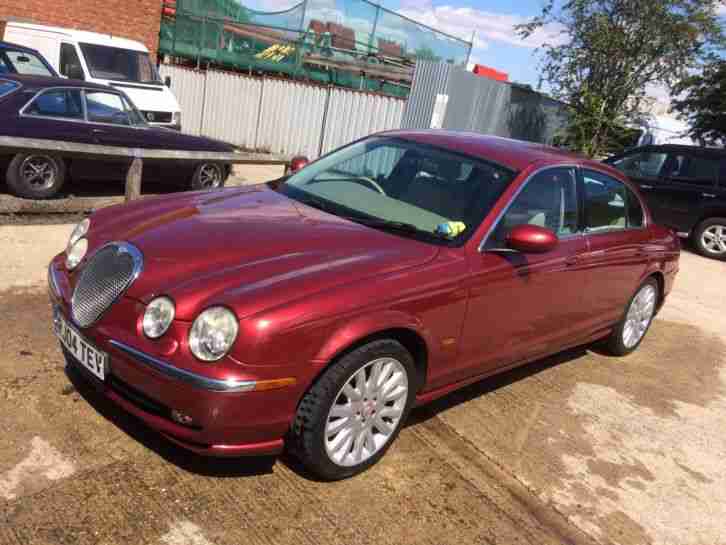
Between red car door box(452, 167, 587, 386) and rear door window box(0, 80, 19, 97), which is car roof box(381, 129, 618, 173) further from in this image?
rear door window box(0, 80, 19, 97)

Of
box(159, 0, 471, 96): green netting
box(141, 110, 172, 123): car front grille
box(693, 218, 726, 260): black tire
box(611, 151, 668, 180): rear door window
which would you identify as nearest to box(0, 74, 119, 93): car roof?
box(141, 110, 172, 123): car front grille

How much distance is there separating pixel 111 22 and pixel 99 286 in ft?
55.4

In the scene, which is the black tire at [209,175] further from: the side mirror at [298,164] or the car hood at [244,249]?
the car hood at [244,249]

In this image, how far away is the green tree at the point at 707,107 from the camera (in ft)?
55.9

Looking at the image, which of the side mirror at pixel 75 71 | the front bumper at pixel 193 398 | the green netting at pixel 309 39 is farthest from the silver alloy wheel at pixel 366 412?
the green netting at pixel 309 39

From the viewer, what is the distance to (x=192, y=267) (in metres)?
3.10

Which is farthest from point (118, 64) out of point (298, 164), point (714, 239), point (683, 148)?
point (714, 239)

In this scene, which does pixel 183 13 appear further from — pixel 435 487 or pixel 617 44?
pixel 435 487

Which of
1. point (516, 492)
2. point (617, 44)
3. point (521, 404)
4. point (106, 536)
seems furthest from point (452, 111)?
point (106, 536)

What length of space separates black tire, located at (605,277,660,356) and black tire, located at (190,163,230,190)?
5461 mm

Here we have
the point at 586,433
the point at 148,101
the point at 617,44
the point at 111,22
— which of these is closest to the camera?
the point at 586,433

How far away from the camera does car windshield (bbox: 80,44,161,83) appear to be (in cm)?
1272

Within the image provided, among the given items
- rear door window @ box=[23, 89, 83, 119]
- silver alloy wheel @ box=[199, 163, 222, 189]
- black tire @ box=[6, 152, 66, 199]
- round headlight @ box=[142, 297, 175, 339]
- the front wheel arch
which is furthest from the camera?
silver alloy wheel @ box=[199, 163, 222, 189]

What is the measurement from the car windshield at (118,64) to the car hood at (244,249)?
9.91 m
